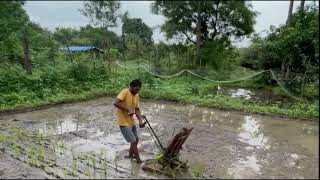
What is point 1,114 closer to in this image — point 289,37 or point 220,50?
point 289,37

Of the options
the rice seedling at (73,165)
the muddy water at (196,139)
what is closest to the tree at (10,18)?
the muddy water at (196,139)

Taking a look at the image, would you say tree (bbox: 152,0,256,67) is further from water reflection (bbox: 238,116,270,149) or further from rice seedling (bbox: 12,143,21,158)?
rice seedling (bbox: 12,143,21,158)

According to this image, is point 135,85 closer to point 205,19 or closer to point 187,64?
point 187,64

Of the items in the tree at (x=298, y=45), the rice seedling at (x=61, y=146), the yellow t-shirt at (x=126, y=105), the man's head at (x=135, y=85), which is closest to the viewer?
the man's head at (x=135, y=85)

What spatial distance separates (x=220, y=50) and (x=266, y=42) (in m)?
8.14

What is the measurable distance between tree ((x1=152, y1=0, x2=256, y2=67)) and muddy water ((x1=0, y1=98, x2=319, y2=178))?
10.7 meters

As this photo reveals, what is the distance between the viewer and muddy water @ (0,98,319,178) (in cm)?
756

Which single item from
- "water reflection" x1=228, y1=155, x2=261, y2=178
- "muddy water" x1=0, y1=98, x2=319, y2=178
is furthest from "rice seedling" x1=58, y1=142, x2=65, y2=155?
"water reflection" x1=228, y1=155, x2=261, y2=178

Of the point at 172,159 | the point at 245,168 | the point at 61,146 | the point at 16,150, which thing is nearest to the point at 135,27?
the point at 61,146

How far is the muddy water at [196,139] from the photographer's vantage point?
24.8 ft

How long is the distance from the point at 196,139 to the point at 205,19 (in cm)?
1640

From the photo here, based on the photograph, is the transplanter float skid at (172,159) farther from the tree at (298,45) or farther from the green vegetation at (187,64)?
the tree at (298,45)

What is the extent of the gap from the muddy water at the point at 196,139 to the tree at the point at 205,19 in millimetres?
10690

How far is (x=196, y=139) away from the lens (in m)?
10.0
